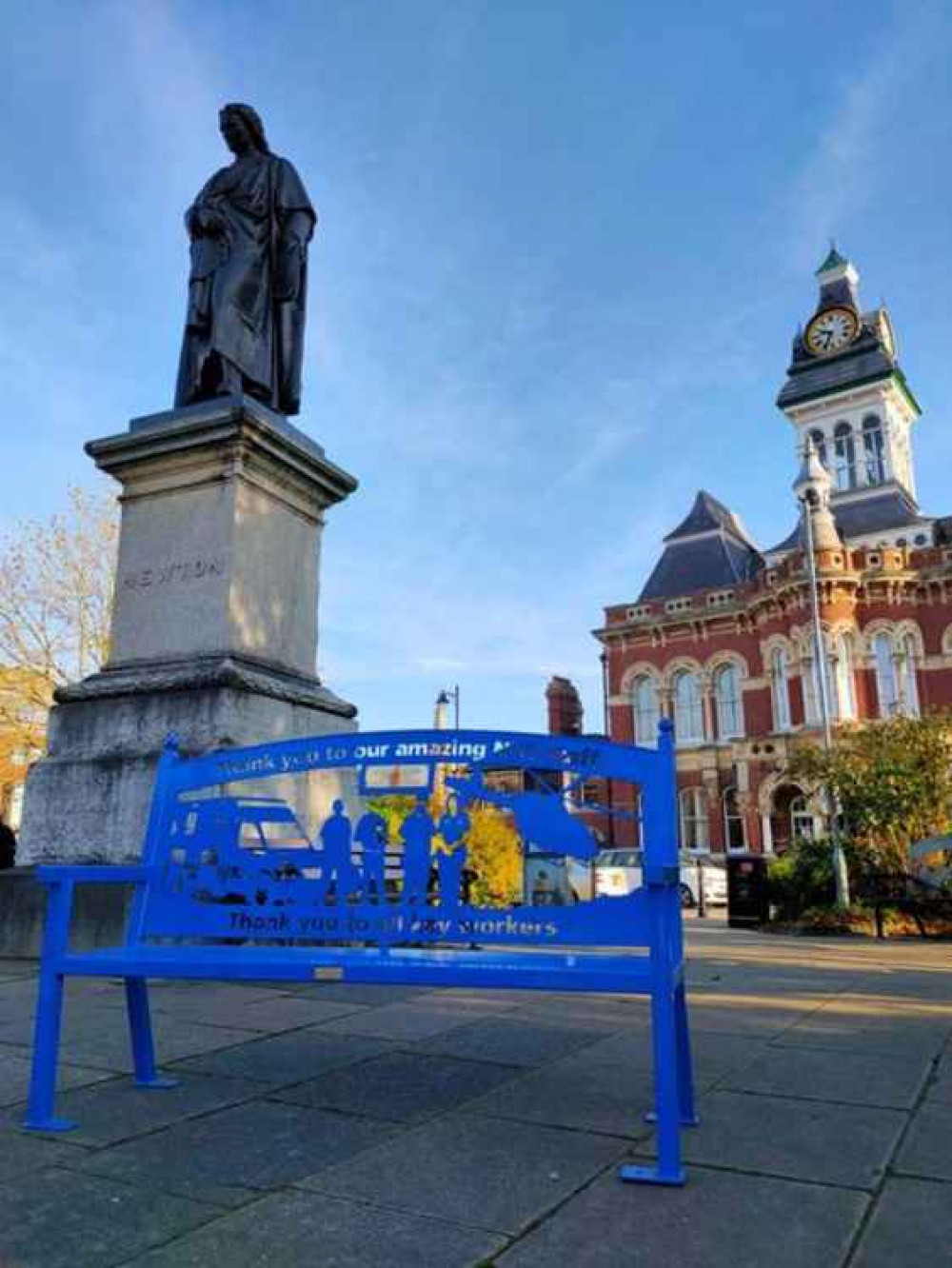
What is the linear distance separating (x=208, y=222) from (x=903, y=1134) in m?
7.59

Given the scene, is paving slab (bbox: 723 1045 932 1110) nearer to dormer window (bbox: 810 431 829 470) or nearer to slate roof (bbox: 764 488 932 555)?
slate roof (bbox: 764 488 932 555)

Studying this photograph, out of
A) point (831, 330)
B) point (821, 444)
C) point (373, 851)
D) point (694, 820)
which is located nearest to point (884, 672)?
point (694, 820)

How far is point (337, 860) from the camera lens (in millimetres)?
3213

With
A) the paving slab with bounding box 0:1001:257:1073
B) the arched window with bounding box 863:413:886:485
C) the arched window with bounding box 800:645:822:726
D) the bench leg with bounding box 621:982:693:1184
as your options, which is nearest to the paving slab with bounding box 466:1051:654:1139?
the bench leg with bounding box 621:982:693:1184

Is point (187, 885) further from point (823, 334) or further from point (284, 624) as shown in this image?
point (823, 334)

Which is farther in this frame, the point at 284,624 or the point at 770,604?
the point at 770,604

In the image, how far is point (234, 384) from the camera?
7316 mm

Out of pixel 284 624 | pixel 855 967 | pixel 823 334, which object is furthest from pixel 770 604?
pixel 284 624

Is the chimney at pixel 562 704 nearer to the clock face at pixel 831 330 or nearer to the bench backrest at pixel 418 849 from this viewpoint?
the clock face at pixel 831 330

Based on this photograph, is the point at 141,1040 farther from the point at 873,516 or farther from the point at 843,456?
the point at 843,456

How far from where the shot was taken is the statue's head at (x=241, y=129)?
26.2ft

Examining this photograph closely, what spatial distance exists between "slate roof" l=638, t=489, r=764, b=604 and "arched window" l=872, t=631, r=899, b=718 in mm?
8052

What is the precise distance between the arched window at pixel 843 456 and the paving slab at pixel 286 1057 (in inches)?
2264

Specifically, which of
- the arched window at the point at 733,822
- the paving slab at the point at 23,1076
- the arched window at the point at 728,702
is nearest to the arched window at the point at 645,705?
the arched window at the point at 728,702
